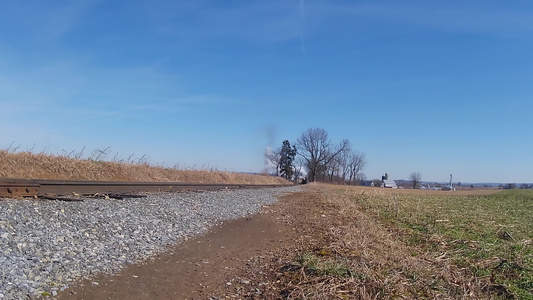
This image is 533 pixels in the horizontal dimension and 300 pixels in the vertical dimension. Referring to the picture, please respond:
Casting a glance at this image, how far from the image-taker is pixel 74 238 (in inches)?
235

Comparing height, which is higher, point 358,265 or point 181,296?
point 358,265

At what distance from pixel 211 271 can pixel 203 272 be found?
0.13 meters

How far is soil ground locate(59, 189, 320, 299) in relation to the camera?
4.65m

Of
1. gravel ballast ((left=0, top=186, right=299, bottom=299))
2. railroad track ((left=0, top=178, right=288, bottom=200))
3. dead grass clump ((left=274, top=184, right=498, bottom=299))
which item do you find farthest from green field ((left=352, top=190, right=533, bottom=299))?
railroad track ((left=0, top=178, right=288, bottom=200))

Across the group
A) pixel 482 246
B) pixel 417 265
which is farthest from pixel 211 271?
pixel 482 246

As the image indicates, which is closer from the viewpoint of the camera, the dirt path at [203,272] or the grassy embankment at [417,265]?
the grassy embankment at [417,265]

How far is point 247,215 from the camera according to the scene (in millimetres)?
11812

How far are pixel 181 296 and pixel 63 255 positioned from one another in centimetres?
191

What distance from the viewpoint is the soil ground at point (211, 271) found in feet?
15.3

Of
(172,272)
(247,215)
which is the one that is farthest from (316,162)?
(172,272)

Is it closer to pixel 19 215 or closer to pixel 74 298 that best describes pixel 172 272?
pixel 74 298

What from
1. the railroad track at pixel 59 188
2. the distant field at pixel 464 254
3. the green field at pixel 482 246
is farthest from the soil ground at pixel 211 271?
the railroad track at pixel 59 188

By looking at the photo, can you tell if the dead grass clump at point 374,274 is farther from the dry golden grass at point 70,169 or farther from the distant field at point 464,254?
the dry golden grass at point 70,169

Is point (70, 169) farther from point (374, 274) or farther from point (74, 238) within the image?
point (374, 274)
